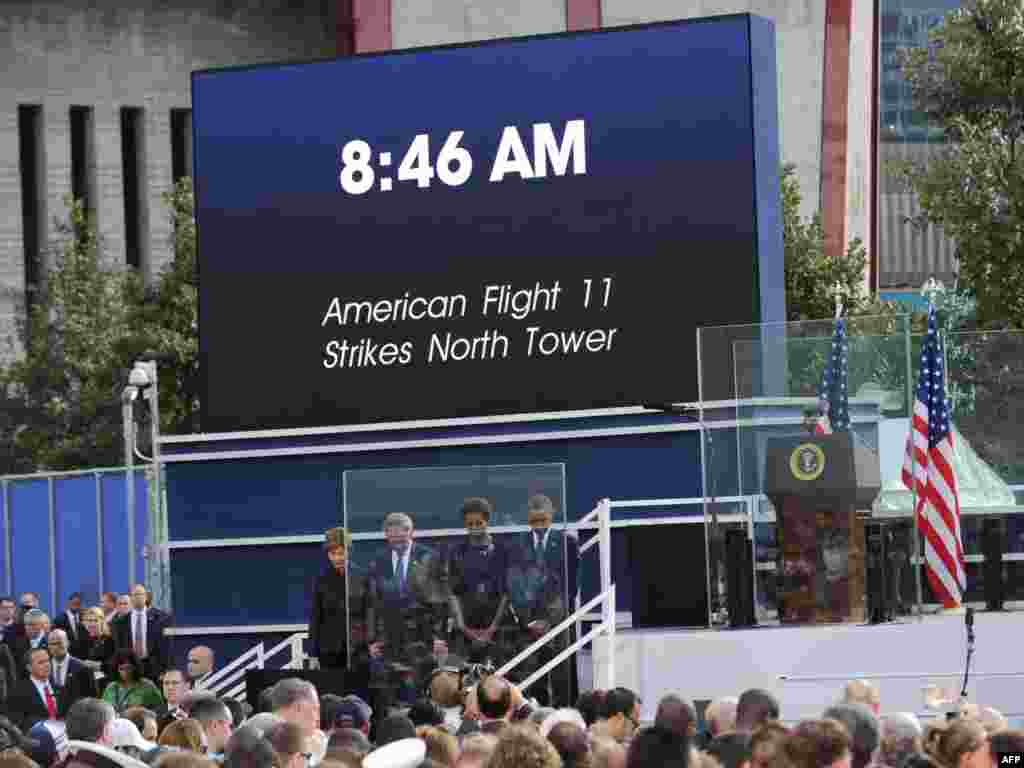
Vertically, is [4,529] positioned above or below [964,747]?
below

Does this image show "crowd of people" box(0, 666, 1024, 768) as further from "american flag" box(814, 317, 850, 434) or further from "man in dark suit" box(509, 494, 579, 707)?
"american flag" box(814, 317, 850, 434)

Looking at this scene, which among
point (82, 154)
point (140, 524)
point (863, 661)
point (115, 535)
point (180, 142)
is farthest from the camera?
point (180, 142)

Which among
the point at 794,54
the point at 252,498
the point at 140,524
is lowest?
the point at 140,524

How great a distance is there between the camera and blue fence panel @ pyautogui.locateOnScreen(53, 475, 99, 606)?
41.6 m

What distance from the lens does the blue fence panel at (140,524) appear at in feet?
131

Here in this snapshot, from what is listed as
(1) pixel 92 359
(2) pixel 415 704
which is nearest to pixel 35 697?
(2) pixel 415 704

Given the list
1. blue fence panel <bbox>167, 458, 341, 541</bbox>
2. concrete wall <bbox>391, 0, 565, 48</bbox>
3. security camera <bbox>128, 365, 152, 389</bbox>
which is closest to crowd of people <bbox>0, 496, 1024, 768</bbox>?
blue fence panel <bbox>167, 458, 341, 541</bbox>

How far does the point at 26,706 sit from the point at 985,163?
51.0ft

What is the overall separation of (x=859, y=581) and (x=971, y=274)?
14.2 meters

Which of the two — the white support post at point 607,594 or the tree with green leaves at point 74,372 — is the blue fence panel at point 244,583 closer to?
the white support post at point 607,594

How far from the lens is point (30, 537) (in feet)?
140

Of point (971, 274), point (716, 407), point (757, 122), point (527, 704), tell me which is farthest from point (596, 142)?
point (971, 274)

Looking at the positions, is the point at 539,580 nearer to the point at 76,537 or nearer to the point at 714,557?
the point at 714,557

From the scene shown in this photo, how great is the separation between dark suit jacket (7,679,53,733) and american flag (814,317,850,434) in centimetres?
717
